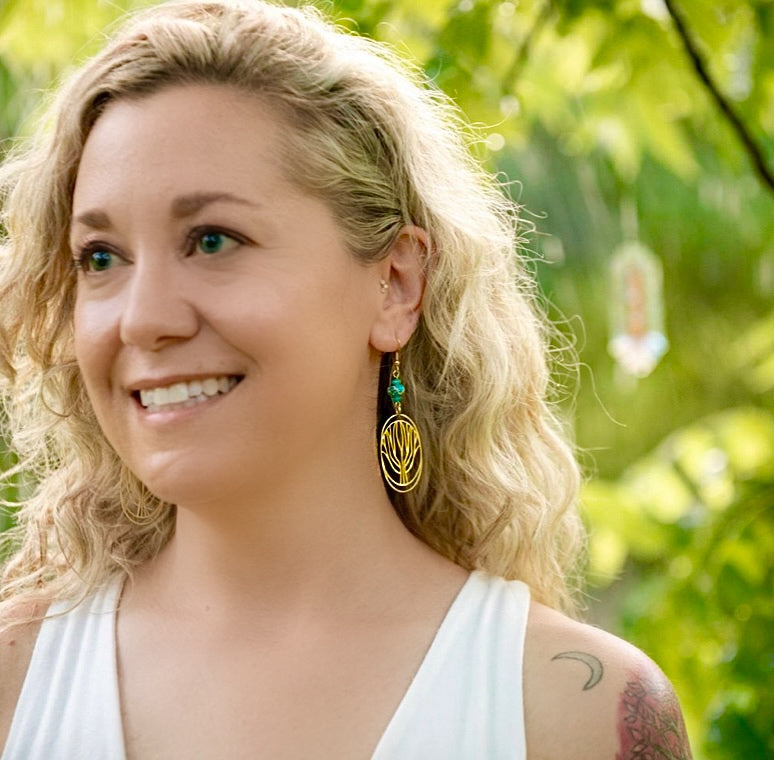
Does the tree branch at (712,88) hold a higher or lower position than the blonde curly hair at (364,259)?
higher

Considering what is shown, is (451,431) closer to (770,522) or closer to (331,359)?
(331,359)

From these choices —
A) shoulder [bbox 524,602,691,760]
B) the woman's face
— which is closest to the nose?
the woman's face

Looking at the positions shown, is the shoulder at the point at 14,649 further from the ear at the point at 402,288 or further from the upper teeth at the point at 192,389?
the ear at the point at 402,288

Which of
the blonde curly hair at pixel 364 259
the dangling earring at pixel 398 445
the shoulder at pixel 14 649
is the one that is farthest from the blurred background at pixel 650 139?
the shoulder at pixel 14 649

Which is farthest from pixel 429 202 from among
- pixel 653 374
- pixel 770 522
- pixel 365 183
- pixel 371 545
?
pixel 653 374

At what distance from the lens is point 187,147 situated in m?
1.97

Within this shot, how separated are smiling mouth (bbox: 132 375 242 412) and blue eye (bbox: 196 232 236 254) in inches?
6.9

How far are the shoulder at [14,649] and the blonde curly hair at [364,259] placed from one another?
0.04 meters

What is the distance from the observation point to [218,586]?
213 centimetres

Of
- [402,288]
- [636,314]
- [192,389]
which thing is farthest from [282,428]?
[636,314]

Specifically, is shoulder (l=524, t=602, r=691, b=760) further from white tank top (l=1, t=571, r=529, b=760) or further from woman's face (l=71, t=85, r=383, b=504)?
woman's face (l=71, t=85, r=383, b=504)

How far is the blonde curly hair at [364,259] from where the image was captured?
6.81 feet

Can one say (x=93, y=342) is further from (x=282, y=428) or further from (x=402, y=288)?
(x=402, y=288)

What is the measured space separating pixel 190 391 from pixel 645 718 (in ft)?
2.55
